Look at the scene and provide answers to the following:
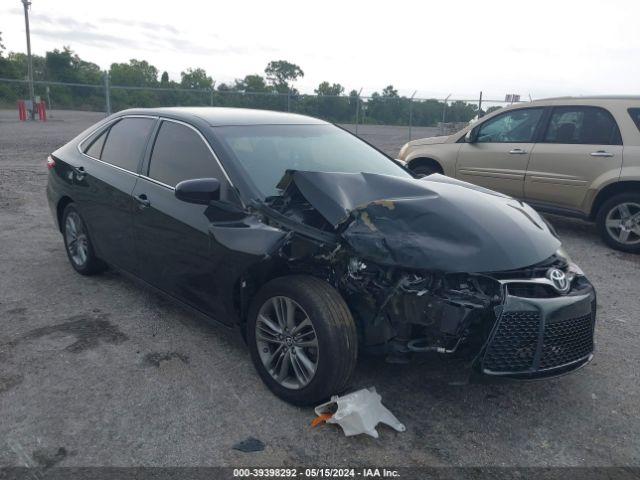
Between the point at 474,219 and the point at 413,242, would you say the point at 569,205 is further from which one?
the point at 413,242

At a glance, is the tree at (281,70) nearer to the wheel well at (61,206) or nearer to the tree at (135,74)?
the tree at (135,74)

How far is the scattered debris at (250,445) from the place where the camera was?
8.98ft

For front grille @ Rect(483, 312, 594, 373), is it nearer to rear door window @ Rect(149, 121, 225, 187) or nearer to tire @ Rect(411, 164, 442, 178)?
rear door window @ Rect(149, 121, 225, 187)

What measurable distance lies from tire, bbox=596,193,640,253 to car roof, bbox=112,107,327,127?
156 inches

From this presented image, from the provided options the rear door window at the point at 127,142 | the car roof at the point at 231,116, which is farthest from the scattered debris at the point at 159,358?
the car roof at the point at 231,116

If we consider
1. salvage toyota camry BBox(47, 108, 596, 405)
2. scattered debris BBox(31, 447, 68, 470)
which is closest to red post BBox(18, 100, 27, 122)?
salvage toyota camry BBox(47, 108, 596, 405)

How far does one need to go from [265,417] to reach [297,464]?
43 centimetres

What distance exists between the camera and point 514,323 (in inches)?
109

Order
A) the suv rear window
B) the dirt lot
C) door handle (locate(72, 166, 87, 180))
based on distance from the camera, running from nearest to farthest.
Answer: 1. the dirt lot
2. door handle (locate(72, 166, 87, 180))
3. the suv rear window

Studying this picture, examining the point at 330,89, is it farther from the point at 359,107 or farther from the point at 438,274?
the point at 438,274

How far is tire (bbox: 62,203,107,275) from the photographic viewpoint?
4910 millimetres

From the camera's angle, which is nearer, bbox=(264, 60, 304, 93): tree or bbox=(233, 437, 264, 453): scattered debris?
bbox=(233, 437, 264, 453): scattered debris

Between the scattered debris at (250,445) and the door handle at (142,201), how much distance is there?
1.91 metres

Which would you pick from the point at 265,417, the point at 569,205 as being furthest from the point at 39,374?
the point at 569,205
